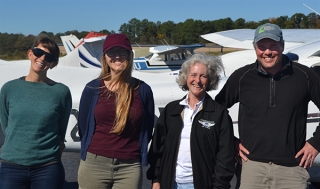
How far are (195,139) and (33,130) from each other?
97cm

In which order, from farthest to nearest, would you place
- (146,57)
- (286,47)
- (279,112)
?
1. (146,57)
2. (286,47)
3. (279,112)

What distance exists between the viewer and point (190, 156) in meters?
2.59

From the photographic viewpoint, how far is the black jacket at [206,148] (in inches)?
101

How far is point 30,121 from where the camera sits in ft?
8.59

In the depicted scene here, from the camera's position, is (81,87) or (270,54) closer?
(270,54)

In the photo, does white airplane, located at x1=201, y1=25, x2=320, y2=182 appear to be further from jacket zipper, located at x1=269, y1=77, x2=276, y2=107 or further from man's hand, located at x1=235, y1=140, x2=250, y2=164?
jacket zipper, located at x1=269, y1=77, x2=276, y2=107

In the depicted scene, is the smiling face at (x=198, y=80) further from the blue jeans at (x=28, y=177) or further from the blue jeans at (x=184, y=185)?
the blue jeans at (x=28, y=177)

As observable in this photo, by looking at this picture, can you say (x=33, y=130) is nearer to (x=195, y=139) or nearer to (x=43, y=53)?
(x=43, y=53)

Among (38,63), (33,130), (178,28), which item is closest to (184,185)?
(33,130)

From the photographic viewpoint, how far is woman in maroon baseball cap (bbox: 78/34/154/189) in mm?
2617

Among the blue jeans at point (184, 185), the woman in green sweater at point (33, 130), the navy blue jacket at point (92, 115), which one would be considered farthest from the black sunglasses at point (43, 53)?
the blue jeans at point (184, 185)

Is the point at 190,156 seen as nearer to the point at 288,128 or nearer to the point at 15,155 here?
the point at 288,128

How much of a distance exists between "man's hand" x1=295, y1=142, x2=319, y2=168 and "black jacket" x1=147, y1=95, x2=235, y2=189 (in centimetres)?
42

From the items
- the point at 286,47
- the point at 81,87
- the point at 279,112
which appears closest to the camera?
the point at 279,112
